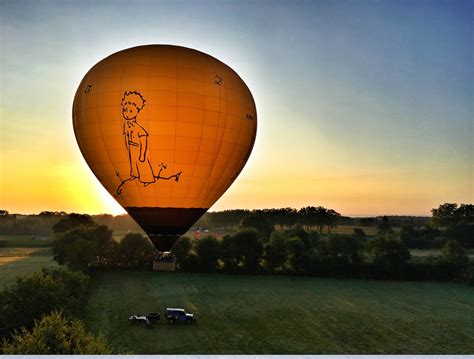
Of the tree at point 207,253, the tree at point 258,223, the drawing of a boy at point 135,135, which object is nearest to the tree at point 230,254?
the tree at point 207,253

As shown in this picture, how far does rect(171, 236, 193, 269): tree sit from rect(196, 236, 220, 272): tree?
0.64m

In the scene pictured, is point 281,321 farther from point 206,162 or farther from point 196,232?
point 196,232

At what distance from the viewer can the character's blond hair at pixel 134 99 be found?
8477 millimetres

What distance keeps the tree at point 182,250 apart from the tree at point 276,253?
16.7 ft

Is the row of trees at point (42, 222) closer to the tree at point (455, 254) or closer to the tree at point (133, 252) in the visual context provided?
the tree at point (133, 252)

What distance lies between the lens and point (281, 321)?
18516 millimetres

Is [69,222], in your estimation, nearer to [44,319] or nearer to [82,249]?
[82,249]

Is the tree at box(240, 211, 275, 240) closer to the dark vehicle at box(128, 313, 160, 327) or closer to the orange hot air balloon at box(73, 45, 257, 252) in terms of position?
the dark vehicle at box(128, 313, 160, 327)

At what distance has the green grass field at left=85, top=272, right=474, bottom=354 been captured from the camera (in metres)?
15.4

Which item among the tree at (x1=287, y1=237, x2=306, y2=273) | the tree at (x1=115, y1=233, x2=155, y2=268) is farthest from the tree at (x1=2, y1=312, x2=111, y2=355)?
the tree at (x1=287, y1=237, x2=306, y2=273)

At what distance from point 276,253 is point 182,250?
6.12 meters

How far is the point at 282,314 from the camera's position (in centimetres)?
1967

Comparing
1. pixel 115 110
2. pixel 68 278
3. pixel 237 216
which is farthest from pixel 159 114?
pixel 237 216

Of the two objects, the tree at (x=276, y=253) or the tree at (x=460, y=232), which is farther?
the tree at (x=460, y=232)
